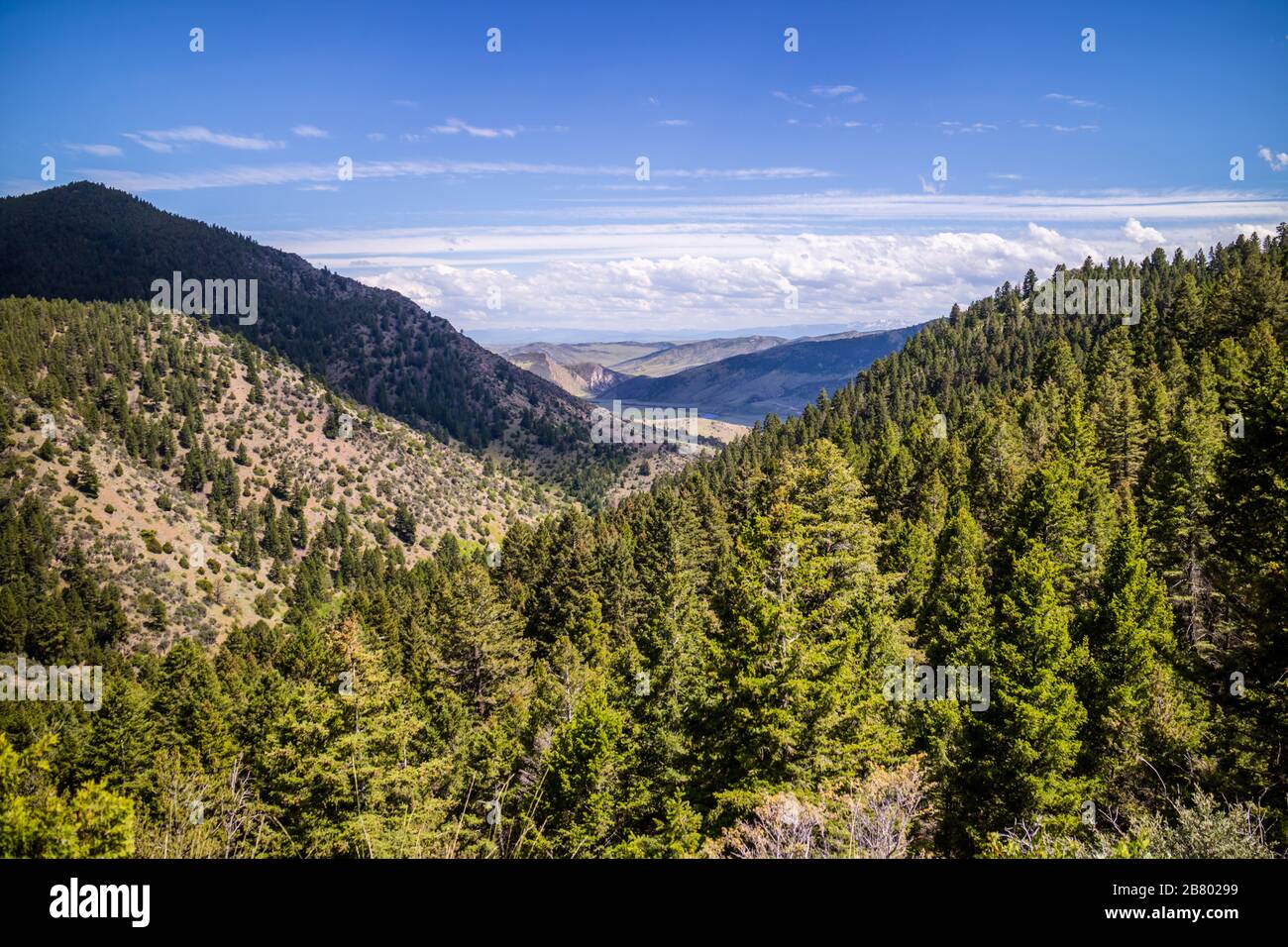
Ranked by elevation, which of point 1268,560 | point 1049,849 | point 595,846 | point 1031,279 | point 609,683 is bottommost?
point 595,846

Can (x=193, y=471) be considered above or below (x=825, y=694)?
below

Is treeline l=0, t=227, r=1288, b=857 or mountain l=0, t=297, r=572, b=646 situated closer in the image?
treeline l=0, t=227, r=1288, b=857

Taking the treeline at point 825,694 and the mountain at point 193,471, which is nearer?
the treeline at point 825,694

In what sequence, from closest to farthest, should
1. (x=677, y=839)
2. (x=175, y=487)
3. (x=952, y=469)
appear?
(x=677, y=839)
(x=952, y=469)
(x=175, y=487)

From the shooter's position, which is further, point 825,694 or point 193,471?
point 193,471

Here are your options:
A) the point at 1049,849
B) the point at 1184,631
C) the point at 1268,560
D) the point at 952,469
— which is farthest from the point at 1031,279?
the point at 1049,849

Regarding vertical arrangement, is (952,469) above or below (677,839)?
above
